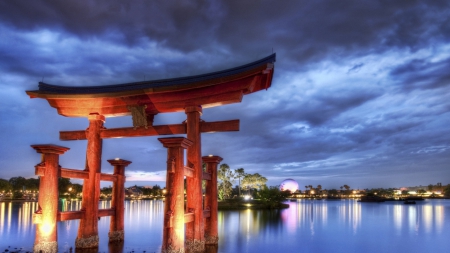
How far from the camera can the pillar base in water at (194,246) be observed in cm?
1302

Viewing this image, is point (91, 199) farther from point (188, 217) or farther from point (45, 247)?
point (188, 217)

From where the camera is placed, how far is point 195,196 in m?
13.6

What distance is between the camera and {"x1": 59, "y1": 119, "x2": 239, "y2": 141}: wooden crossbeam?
14.1 m

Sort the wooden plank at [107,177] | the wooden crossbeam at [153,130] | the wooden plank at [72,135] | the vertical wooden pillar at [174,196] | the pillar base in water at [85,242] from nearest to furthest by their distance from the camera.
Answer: the vertical wooden pillar at [174,196], the wooden crossbeam at [153,130], the pillar base in water at [85,242], the wooden plank at [107,177], the wooden plank at [72,135]

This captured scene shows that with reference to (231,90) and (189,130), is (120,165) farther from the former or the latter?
(231,90)

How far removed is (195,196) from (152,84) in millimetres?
5326

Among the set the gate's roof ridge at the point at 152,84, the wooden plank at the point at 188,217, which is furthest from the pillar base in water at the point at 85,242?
the gate's roof ridge at the point at 152,84

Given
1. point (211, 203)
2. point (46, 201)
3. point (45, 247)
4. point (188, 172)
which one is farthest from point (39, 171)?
point (211, 203)

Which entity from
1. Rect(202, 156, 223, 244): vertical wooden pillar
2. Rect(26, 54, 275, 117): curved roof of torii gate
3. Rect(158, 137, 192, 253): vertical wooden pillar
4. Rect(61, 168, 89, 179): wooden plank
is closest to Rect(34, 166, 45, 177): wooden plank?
Rect(61, 168, 89, 179): wooden plank

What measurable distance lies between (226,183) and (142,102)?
42.7 metres

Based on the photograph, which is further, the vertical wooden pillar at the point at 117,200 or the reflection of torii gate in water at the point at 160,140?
the vertical wooden pillar at the point at 117,200

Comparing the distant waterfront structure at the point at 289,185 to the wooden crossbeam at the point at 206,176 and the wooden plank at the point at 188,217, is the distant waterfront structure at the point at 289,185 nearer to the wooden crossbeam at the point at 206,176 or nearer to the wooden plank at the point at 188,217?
the wooden crossbeam at the point at 206,176

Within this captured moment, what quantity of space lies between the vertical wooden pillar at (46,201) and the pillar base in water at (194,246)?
4.87 meters

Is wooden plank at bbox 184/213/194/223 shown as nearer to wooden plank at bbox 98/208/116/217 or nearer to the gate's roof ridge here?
wooden plank at bbox 98/208/116/217
